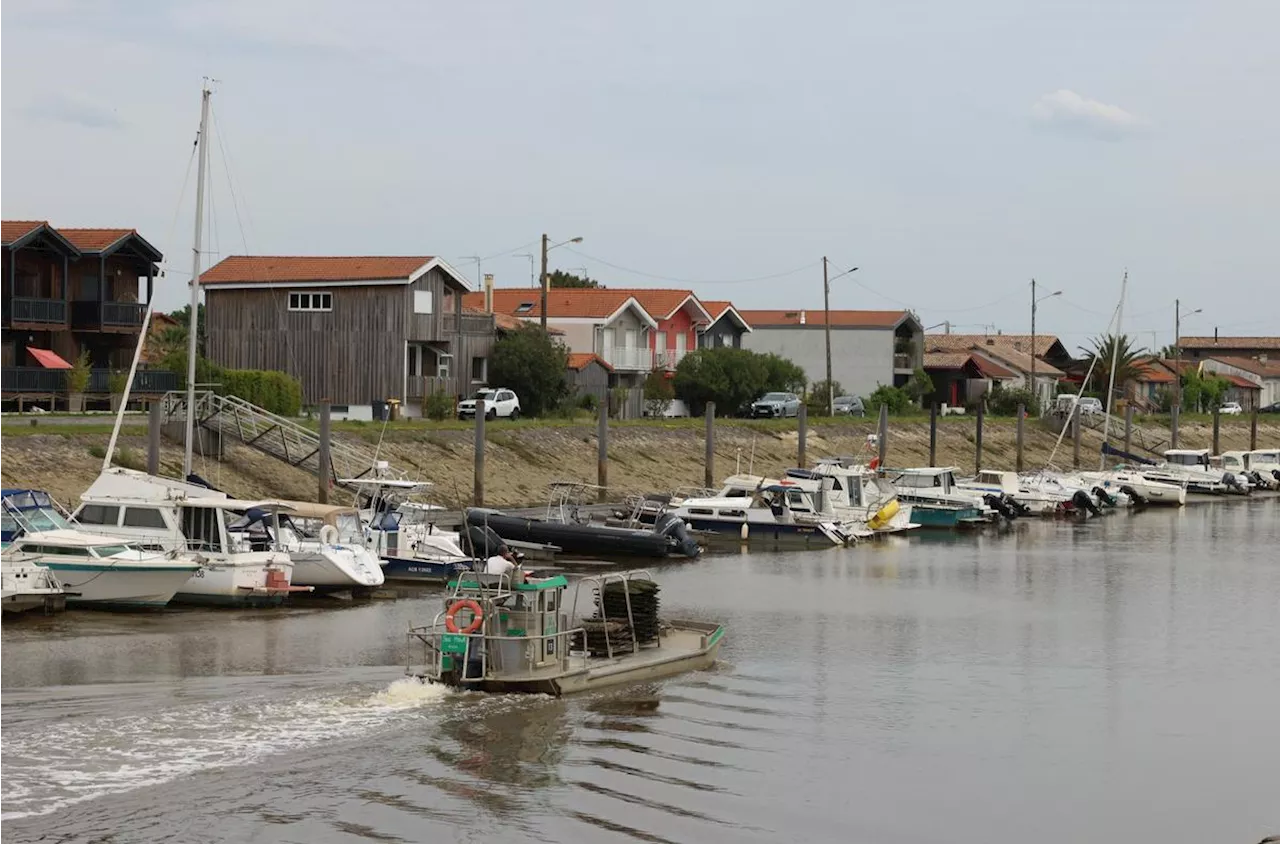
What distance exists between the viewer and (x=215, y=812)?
18.5m

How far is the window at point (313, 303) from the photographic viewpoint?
67.2 m

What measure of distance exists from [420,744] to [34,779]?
15.0ft

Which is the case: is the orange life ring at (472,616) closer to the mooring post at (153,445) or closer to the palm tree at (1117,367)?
the mooring post at (153,445)

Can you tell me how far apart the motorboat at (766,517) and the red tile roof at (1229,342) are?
12026 cm

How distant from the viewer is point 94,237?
206ft

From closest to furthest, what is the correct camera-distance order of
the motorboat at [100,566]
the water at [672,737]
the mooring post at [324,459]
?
the water at [672,737]
the motorboat at [100,566]
the mooring post at [324,459]

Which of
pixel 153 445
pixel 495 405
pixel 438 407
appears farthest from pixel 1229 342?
pixel 153 445

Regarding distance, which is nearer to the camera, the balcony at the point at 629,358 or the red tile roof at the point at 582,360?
the red tile roof at the point at 582,360

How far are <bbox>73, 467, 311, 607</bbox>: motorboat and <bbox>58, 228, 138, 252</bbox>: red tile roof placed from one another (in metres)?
30.0

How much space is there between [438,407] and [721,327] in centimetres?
3367

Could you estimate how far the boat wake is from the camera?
1908 cm

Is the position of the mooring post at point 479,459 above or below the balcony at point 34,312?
below

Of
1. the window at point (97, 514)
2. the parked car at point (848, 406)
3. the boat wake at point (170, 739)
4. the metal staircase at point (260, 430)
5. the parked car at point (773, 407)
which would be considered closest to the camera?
the boat wake at point (170, 739)

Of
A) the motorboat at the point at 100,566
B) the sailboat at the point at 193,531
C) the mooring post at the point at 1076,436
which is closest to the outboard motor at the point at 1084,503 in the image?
the mooring post at the point at 1076,436
